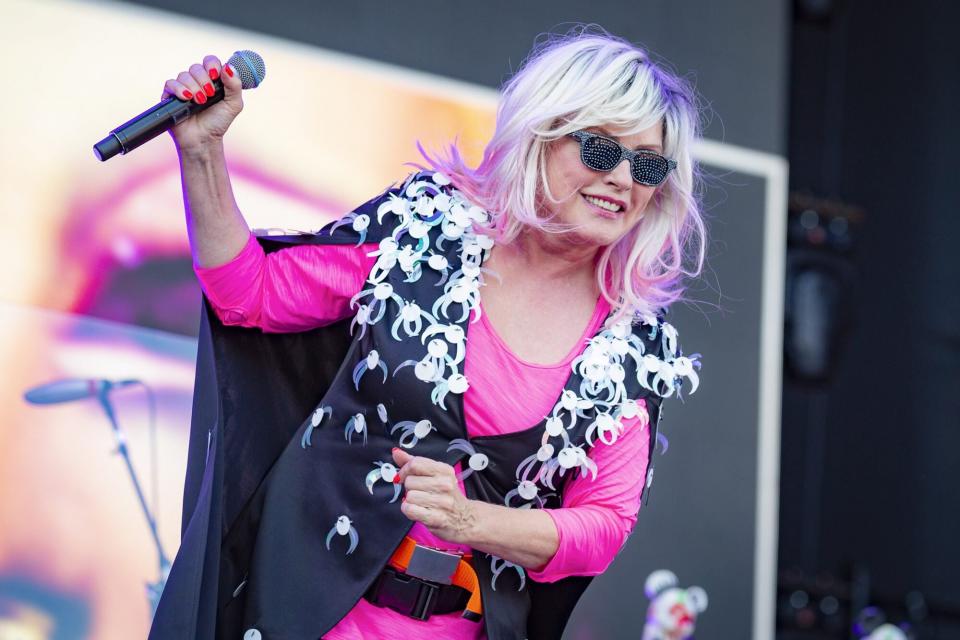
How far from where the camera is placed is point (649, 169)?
1.73 metres

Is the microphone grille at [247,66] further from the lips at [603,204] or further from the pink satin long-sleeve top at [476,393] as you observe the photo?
the lips at [603,204]

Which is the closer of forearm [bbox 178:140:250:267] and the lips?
forearm [bbox 178:140:250:267]

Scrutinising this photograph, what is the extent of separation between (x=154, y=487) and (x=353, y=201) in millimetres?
1045

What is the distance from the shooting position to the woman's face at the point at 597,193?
5.61 ft

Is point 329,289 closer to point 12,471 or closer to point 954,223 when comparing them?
point 12,471

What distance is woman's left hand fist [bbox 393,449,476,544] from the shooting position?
145cm

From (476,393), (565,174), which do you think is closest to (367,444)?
(476,393)

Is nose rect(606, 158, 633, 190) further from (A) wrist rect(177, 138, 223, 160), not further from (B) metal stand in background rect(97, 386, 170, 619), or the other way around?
(B) metal stand in background rect(97, 386, 170, 619)

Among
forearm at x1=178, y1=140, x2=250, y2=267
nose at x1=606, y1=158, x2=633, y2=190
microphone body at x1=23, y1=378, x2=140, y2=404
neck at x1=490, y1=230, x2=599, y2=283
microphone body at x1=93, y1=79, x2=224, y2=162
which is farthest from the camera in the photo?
microphone body at x1=23, y1=378, x2=140, y2=404

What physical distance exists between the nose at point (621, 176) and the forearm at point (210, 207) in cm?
57

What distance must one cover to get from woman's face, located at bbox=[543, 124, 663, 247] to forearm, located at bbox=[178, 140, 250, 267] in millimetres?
498

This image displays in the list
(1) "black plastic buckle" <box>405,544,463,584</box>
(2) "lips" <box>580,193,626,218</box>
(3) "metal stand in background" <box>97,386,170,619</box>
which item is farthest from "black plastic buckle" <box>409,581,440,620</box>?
(3) "metal stand in background" <box>97,386,170,619</box>

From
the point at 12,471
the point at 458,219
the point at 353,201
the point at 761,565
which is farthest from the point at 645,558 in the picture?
the point at 458,219

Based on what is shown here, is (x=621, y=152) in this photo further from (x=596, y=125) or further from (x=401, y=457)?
(x=401, y=457)
